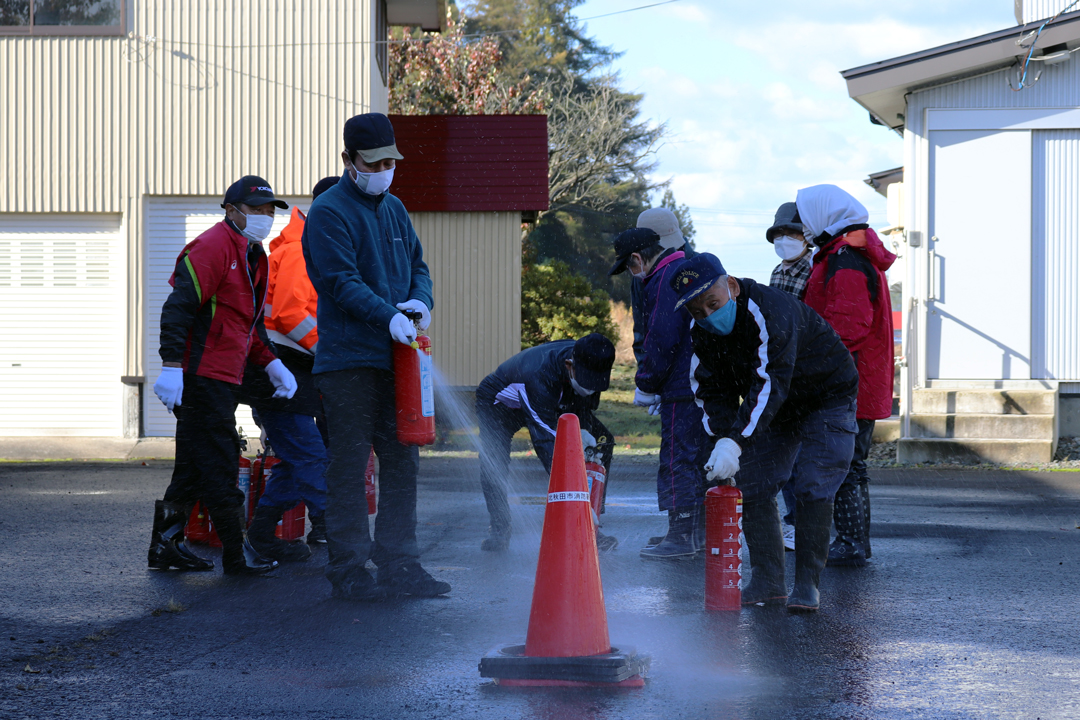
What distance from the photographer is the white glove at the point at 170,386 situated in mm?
5266

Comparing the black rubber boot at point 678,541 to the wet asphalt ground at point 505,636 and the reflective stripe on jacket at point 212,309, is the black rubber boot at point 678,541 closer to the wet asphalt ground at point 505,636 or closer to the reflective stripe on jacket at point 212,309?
the wet asphalt ground at point 505,636

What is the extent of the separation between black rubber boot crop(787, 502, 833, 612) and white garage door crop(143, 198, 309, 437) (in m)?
9.57

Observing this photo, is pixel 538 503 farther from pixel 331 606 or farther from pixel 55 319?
pixel 55 319

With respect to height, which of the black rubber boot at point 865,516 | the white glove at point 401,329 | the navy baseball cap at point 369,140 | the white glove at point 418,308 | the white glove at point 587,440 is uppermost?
the navy baseball cap at point 369,140

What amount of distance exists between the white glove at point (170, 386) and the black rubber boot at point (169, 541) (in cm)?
66

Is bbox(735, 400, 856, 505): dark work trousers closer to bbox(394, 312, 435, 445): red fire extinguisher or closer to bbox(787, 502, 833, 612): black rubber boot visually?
bbox(787, 502, 833, 612): black rubber boot

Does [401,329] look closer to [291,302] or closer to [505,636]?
[505,636]

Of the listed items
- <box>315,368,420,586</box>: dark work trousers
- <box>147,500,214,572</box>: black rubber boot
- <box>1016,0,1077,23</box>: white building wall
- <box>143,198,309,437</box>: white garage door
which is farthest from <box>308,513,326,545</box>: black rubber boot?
<box>1016,0,1077,23</box>: white building wall

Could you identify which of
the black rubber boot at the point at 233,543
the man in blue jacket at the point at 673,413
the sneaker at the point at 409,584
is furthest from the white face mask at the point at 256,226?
the man in blue jacket at the point at 673,413

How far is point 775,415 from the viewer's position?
4.70 metres

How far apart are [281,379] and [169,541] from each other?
1000 millimetres

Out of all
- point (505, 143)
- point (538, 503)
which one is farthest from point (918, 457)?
point (505, 143)

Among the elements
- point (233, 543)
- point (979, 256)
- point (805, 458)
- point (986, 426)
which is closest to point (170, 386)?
point (233, 543)

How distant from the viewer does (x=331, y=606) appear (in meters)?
4.88
